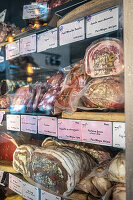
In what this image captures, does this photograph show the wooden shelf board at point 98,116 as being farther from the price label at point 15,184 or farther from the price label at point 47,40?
the price label at point 15,184

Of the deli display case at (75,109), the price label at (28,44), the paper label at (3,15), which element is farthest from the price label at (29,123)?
the paper label at (3,15)

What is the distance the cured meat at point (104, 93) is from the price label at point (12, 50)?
0.82 metres

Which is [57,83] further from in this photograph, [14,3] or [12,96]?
[14,3]

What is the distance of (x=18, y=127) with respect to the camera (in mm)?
1599

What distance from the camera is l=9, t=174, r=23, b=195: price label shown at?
1533 mm

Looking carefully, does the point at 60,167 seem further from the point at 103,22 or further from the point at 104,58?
the point at 103,22

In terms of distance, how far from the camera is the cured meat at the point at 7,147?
1.68 metres

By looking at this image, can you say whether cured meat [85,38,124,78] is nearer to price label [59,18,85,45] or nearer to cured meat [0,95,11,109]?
price label [59,18,85,45]

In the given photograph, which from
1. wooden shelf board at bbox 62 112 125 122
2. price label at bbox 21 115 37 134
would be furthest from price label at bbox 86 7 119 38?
price label at bbox 21 115 37 134

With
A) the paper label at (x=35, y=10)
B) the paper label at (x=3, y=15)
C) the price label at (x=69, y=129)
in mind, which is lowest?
the price label at (x=69, y=129)

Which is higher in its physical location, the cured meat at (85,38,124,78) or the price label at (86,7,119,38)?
the price label at (86,7,119,38)

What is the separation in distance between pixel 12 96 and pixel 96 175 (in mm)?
1046

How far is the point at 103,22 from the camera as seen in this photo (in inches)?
43.9

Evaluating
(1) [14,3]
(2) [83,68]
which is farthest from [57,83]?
(1) [14,3]
